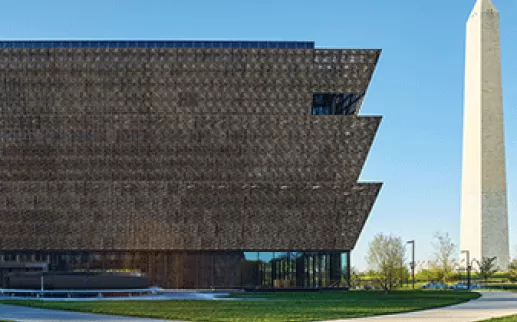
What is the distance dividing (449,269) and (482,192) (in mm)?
Result: 11187

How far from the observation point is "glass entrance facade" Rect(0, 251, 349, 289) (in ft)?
208

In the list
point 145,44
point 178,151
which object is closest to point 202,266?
point 178,151

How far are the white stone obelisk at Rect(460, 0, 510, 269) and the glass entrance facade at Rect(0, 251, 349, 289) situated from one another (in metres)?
40.9

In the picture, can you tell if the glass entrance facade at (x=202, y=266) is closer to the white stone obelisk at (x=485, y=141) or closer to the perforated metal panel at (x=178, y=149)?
A: the perforated metal panel at (x=178, y=149)

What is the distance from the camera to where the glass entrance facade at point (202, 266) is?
6350 centimetres

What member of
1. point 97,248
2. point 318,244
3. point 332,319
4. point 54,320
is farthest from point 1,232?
point 332,319

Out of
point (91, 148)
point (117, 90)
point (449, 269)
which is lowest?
point (449, 269)

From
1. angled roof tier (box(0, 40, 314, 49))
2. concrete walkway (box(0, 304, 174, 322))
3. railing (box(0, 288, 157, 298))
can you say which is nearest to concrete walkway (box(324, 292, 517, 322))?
concrete walkway (box(0, 304, 174, 322))

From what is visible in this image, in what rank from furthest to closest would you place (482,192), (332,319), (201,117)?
(482,192) → (201,117) → (332,319)

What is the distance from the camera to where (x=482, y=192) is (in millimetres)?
97812

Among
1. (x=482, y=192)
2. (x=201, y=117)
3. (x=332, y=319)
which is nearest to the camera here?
(x=332, y=319)

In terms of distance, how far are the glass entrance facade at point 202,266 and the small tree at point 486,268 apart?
31.3 m

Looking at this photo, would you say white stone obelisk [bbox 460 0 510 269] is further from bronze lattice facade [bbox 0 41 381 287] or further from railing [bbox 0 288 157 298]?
railing [bbox 0 288 157 298]

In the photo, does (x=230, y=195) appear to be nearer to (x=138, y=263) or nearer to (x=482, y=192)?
(x=138, y=263)
